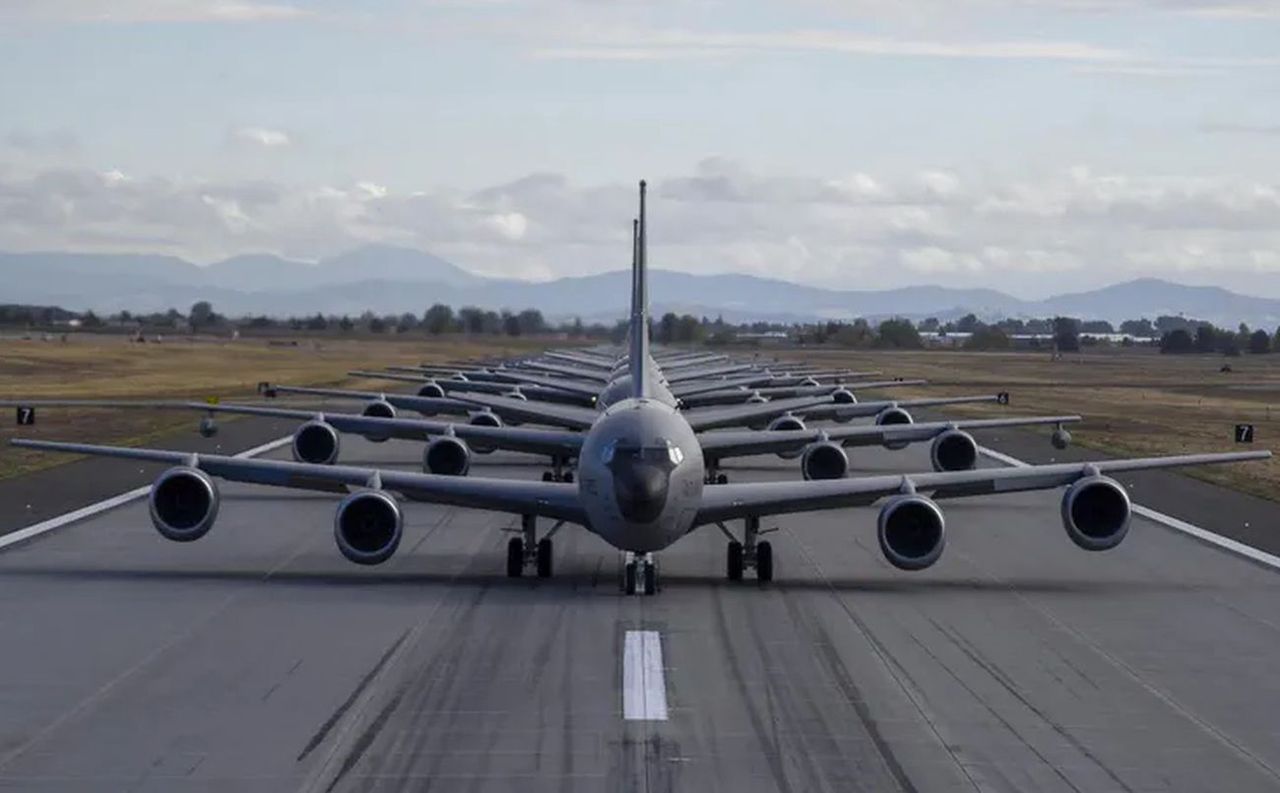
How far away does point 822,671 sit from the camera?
1004 inches

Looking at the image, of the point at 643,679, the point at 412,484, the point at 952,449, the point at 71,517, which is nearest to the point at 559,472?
the point at 952,449

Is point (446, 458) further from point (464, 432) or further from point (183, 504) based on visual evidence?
point (183, 504)

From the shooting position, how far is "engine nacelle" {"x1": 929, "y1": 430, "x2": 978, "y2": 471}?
49.4 metres

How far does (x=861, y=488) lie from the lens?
108ft

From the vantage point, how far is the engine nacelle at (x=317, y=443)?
53594 millimetres

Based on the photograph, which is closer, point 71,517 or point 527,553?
point 527,553

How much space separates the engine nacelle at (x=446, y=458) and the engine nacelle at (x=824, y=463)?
7.94 meters

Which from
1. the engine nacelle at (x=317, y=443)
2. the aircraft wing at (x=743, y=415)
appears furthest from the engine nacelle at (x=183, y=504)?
the aircraft wing at (x=743, y=415)

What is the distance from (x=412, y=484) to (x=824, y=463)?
16.2 m

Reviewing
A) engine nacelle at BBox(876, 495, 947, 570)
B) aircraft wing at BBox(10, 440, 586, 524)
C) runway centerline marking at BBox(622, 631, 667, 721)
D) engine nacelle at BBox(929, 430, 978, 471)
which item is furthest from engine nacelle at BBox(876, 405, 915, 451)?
runway centerline marking at BBox(622, 631, 667, 721)

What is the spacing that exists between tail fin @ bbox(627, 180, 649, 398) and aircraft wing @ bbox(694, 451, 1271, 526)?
2892 millimetres

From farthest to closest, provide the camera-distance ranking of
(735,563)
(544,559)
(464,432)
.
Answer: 1. (464,432)
2. (544,559)
3. (735,563)

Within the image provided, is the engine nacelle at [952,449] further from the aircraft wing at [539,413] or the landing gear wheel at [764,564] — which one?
the landing gear wheel at [764,564]

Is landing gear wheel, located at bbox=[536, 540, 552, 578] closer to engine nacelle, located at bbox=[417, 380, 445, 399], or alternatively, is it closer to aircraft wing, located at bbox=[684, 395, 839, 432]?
aircraft wing, located at bbox=[684, 395, 839, 432]
